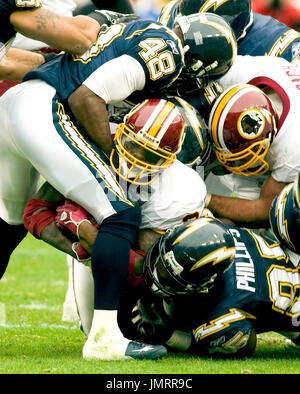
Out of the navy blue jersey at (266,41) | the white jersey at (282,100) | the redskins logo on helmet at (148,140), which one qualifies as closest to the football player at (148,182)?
the redskins logo on helmet at (148,140)

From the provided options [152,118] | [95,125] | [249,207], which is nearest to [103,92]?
[95,125]

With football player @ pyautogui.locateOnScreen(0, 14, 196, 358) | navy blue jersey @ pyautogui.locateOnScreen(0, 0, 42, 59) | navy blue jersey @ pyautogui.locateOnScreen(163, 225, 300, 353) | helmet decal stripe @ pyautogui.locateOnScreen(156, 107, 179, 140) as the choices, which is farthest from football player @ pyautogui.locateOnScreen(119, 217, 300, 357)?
navy blue jersey @ pyautogui.locateOnScreen(0, 0, 42, 59)

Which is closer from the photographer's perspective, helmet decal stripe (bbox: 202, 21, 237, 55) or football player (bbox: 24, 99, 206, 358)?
football player (bbox: 24, 99, 206, 358)

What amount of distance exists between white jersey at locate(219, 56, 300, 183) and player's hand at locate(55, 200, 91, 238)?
110 centimetres

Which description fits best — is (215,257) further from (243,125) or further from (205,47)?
(205,47)

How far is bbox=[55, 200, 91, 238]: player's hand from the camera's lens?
3695mm

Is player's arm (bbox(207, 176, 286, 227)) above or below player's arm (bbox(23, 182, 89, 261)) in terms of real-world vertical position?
above

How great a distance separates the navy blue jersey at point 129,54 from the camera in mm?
3836

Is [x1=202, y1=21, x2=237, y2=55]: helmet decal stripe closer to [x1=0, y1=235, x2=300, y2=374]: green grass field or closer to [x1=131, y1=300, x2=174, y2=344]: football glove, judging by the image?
[x1=131, y1=300, x2=174, y2=344]: football glove

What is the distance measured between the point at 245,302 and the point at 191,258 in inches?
14.3

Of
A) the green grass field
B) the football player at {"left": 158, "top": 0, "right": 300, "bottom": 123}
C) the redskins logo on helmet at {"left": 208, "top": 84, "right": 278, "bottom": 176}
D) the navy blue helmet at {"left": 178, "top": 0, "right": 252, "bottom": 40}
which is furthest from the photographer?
the navy blue helmet at {"left": 178, "top": 0, "right": 252, "bottom": 40}

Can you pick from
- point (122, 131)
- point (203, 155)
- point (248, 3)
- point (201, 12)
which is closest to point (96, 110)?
point (122, 131)

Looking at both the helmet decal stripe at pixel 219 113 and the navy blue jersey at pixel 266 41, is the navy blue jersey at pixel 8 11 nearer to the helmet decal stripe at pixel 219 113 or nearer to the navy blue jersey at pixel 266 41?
the helmet decal stripe at pixel 219 113

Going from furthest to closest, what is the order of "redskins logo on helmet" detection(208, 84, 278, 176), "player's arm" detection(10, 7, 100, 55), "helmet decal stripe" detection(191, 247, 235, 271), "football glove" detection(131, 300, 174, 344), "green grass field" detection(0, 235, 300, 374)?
1. "redskins logo on helmet" detection(208, 84, 278, 176)
2. "football glove" detection(131, 300, 174, 344)
3. "player's arm" detection(10, 7, 100, 55)
4. "helmet decal stripe" detection(191, 247, 235, 271)
5. "green grass field" detection(0, 235, 300, 374)
